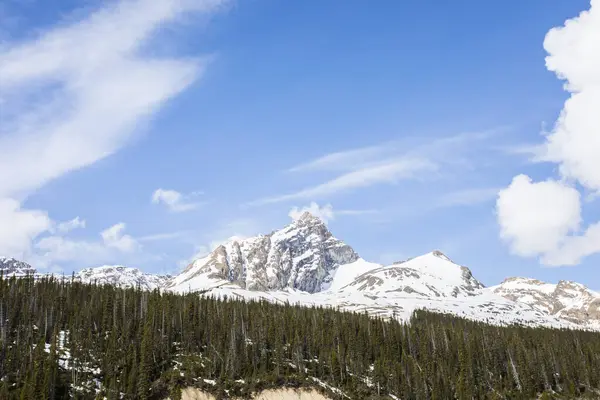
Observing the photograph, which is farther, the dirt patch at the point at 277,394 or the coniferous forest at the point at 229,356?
the dirt patch at the point at 277,394

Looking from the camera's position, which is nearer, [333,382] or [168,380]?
[168,380]

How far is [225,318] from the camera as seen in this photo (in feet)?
556

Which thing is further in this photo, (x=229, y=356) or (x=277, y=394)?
(x=229, y=356)

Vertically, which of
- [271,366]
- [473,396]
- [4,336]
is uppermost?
[4,336]

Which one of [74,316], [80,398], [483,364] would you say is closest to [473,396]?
[483,364]

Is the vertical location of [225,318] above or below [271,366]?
above

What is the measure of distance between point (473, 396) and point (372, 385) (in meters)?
31.1

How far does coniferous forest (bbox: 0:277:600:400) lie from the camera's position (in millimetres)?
113938

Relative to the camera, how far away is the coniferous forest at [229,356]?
11394 centimetres

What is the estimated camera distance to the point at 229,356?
139 meters

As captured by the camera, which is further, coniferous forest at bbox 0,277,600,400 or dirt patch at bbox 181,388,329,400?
dirt patch at bbox 181,388,329,400

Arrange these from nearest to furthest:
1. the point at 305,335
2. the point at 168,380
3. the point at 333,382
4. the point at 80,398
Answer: the point at 80,398
the point at 168,380
the point at 333,382
the point at 305,335

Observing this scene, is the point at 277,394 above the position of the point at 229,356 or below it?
below

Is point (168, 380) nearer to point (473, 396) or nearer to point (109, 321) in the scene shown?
point (109, 321)
